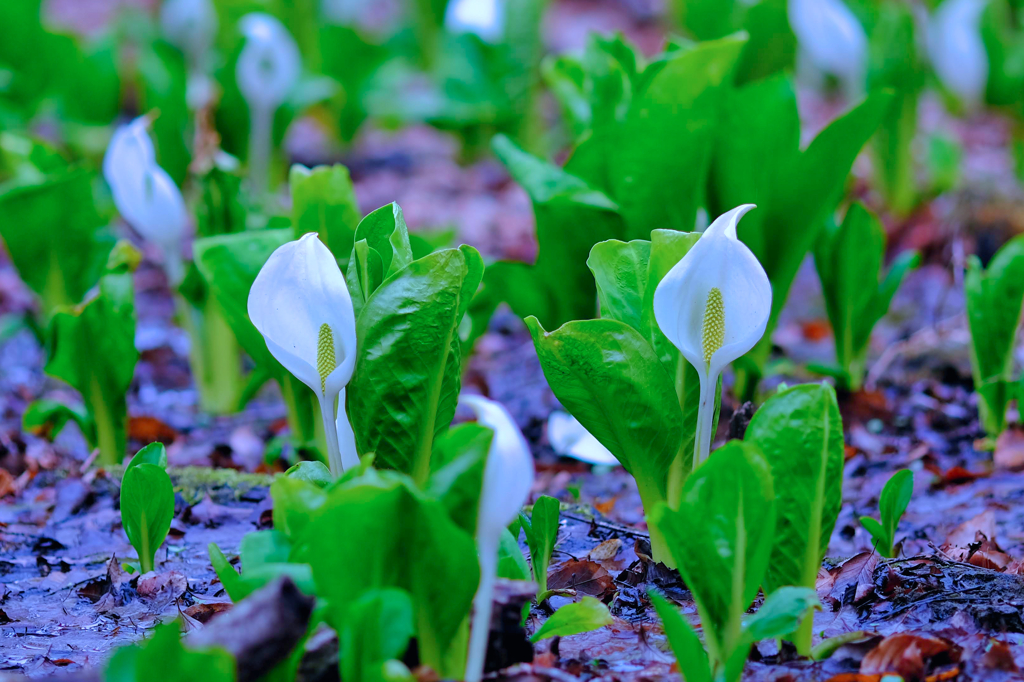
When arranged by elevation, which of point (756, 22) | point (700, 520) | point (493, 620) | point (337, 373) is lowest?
point (493, 620)

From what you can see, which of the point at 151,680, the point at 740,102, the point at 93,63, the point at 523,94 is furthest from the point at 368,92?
the point at 151,680

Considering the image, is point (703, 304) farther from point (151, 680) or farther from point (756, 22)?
point (756, 22)

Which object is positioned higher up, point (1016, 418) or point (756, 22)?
point (756, 22)

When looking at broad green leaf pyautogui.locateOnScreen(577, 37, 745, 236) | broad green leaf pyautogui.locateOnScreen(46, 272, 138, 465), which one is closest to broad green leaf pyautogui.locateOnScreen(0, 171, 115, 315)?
broad green leaf pyautogui.locateOnScreen(46, 272, 138, 465)

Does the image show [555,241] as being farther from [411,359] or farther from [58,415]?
[58,415]

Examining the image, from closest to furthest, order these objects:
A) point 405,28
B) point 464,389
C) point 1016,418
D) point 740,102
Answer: point 740,102 → point 1016,418 → point 464,389 → point 405,28

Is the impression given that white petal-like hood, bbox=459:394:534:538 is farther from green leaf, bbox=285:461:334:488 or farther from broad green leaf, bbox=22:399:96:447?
broad green leaf, bbox=22:399:96:447

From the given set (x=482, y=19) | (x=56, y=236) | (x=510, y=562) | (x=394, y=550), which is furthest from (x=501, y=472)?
(x=482, y=19)
